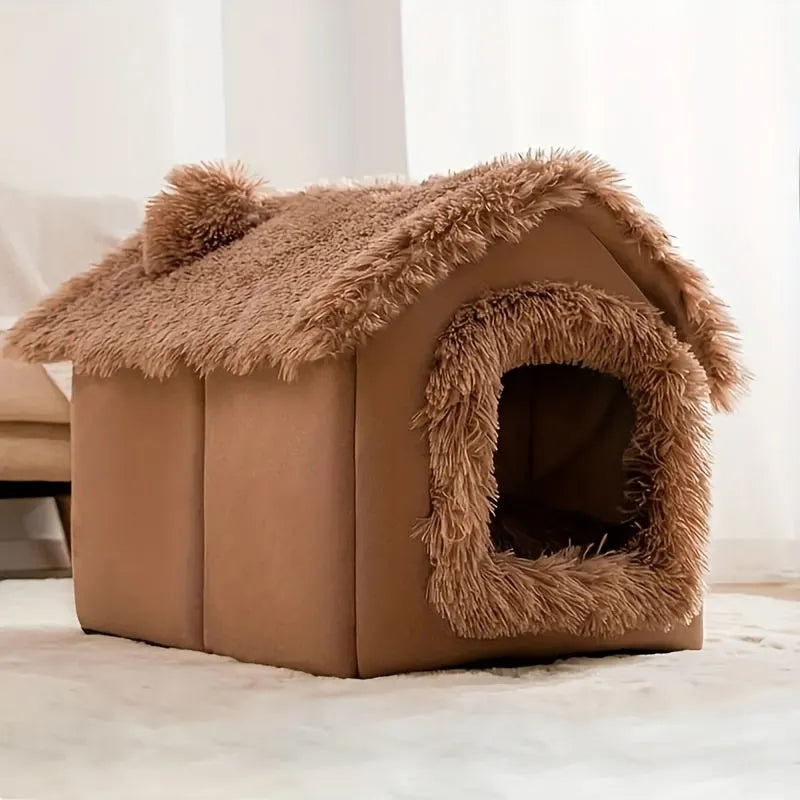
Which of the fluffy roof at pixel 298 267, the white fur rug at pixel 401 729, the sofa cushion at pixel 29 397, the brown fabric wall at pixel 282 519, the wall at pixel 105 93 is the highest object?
the wall at pixel 105 93

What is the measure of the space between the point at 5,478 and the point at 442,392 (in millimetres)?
1164

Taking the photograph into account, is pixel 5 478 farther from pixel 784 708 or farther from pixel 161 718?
pixel 784 708

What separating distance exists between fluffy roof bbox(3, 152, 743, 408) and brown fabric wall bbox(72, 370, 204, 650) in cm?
5

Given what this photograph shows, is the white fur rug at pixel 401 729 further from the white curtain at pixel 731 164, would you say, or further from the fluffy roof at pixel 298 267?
the white curtain at pixel 731 164

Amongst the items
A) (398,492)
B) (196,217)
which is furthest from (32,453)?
(398,492)

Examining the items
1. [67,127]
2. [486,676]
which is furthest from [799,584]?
[67,127]

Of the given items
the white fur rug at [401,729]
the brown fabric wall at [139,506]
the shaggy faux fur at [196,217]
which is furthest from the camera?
the shaggy faux fur at [196,217]

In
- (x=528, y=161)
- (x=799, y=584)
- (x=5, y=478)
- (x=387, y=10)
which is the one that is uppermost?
(x=387, y=10)

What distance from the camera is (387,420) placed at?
3.15 ft

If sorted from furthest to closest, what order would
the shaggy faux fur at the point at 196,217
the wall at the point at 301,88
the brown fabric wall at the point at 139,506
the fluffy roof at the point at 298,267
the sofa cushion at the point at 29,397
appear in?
the wall at the point at 301,88, the sofa cushion at the point at 29,397, the shaggy faux fur at the point at 196,217, the brown fabric wall at the point at 139,506, the fluffy roof at the point at 298,267

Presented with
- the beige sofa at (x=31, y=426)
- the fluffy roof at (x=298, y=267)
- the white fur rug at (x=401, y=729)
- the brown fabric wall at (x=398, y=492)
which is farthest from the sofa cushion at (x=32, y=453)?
the brown fabric wall at (x=398, y=492)

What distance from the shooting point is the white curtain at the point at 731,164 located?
1.97m

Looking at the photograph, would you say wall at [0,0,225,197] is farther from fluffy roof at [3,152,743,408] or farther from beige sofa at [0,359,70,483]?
fluffy roof at [3,152,743,408]

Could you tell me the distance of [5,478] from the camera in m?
1.89
